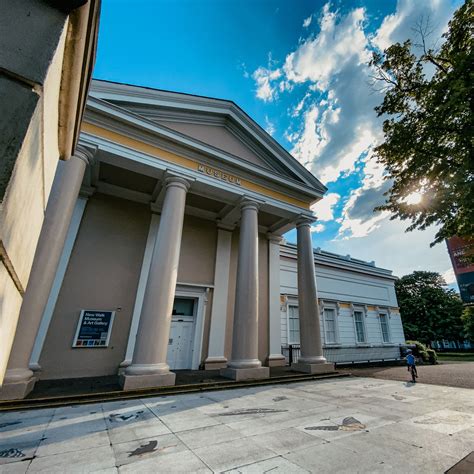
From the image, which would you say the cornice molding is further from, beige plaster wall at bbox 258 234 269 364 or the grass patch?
the grass patch

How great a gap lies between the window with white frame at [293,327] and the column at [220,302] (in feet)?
15.9

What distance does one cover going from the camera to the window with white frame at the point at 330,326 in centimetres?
1577

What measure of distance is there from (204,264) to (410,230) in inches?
337

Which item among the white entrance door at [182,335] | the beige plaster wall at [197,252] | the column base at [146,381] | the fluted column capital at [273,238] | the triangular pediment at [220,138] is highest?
the triangular pediment at [220,138]

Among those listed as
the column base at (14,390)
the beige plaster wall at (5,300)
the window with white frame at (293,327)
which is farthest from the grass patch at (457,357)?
the beige plaster wall at (5,300)

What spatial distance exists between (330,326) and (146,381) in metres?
13.4

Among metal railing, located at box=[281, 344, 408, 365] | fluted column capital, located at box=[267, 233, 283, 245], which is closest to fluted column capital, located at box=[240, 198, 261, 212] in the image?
fluted column capital, located at box=[267, 233, 283, 245]

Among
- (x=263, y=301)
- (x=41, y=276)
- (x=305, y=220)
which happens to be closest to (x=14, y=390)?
(x=41, y=276)

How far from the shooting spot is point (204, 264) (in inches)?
441

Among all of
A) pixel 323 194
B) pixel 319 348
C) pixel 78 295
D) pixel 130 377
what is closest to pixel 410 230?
pixel 323 194

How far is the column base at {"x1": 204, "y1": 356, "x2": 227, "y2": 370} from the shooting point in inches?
387

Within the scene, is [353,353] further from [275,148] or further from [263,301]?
[275,148]

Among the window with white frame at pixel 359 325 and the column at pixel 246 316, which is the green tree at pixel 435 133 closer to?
the column at pixel 246 316

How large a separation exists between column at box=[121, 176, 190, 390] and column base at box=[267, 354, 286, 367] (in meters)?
6.03
